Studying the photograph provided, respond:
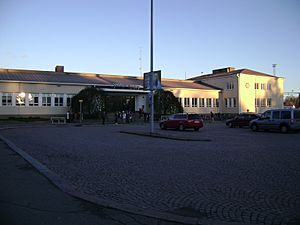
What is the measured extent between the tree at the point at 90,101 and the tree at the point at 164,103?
8.80 m

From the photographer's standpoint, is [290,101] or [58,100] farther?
[290,101]

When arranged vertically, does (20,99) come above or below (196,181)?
above

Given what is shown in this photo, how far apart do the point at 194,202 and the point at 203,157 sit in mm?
6048

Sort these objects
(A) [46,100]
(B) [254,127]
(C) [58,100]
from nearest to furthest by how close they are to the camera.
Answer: (B) [254,127] < (A) [46,100] < (C) [58,100]

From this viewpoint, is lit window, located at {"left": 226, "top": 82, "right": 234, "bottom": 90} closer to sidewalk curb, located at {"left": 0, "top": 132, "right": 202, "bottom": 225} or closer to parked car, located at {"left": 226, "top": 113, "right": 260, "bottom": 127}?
parked car, located at {"left": 226, "top": 113, "right": 260, "bottom": 127}

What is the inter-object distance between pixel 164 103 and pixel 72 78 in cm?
1452

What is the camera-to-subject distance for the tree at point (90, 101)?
4775cm

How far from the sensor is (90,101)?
4772cm

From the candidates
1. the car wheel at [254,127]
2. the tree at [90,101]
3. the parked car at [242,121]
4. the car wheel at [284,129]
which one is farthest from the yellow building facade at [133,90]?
the car wheel at [284,129]

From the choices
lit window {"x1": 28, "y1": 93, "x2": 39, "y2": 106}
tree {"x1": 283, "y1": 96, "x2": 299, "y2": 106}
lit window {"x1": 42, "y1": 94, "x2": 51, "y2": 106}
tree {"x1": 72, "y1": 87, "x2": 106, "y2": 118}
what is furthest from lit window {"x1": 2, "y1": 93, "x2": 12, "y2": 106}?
tree {"x1": 283, "y1": 96, "x2": 299, "y2": 106}

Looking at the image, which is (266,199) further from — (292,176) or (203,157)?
(203,157)

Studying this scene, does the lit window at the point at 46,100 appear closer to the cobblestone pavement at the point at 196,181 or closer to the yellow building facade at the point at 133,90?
the yellow building facade at the point at 133,90

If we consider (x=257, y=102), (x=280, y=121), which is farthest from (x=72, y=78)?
(x=257, y=102)

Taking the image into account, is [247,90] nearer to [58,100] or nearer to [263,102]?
[263,102]
